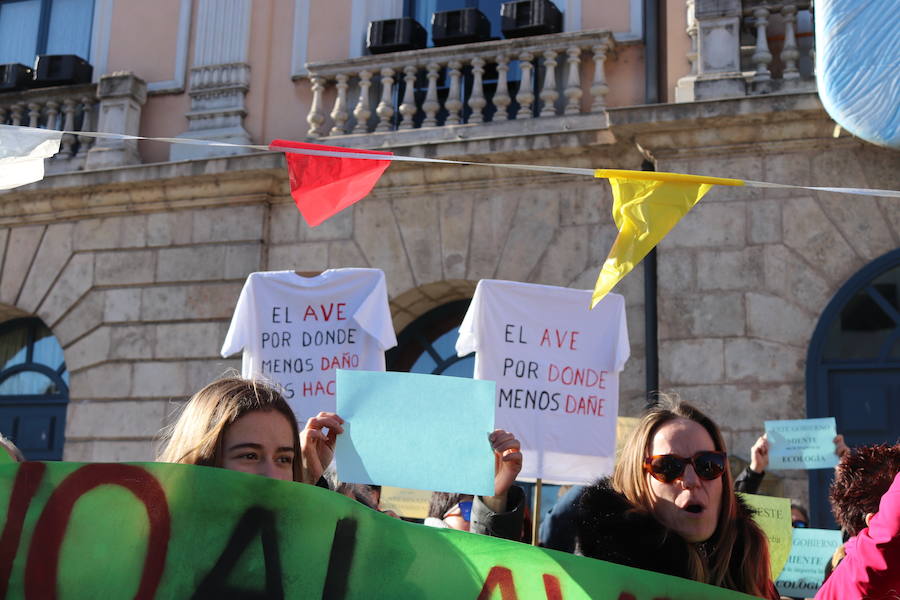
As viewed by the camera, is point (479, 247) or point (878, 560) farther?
point (479, 247)

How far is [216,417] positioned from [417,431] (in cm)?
75

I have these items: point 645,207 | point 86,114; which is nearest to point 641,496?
point 645,207

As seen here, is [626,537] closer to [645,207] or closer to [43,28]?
[645,207]

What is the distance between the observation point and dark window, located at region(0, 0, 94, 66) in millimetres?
12312

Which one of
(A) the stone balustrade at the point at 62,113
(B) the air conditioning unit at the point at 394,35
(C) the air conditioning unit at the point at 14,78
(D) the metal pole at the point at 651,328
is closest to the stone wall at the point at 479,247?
(D) the metal pole at the point at 651,328

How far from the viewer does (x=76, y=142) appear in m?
11.6

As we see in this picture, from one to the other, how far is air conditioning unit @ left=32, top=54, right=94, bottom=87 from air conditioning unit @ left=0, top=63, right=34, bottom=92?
22cm

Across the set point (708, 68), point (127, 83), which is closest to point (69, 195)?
point (127, 83)

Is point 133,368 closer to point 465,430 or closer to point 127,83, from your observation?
point 127,83

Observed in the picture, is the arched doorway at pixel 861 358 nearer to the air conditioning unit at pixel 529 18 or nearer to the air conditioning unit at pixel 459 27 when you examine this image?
the air conditioning unit at pixel 529 18

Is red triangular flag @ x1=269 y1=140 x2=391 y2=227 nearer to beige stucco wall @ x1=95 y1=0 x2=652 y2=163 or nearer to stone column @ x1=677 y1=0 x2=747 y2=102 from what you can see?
stone column @ x1=677 y1=0 x2=747 y2=102

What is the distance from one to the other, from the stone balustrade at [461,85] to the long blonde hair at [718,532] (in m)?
6.86

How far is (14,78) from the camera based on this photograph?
12.0 m

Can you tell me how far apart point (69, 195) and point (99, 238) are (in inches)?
19.9
